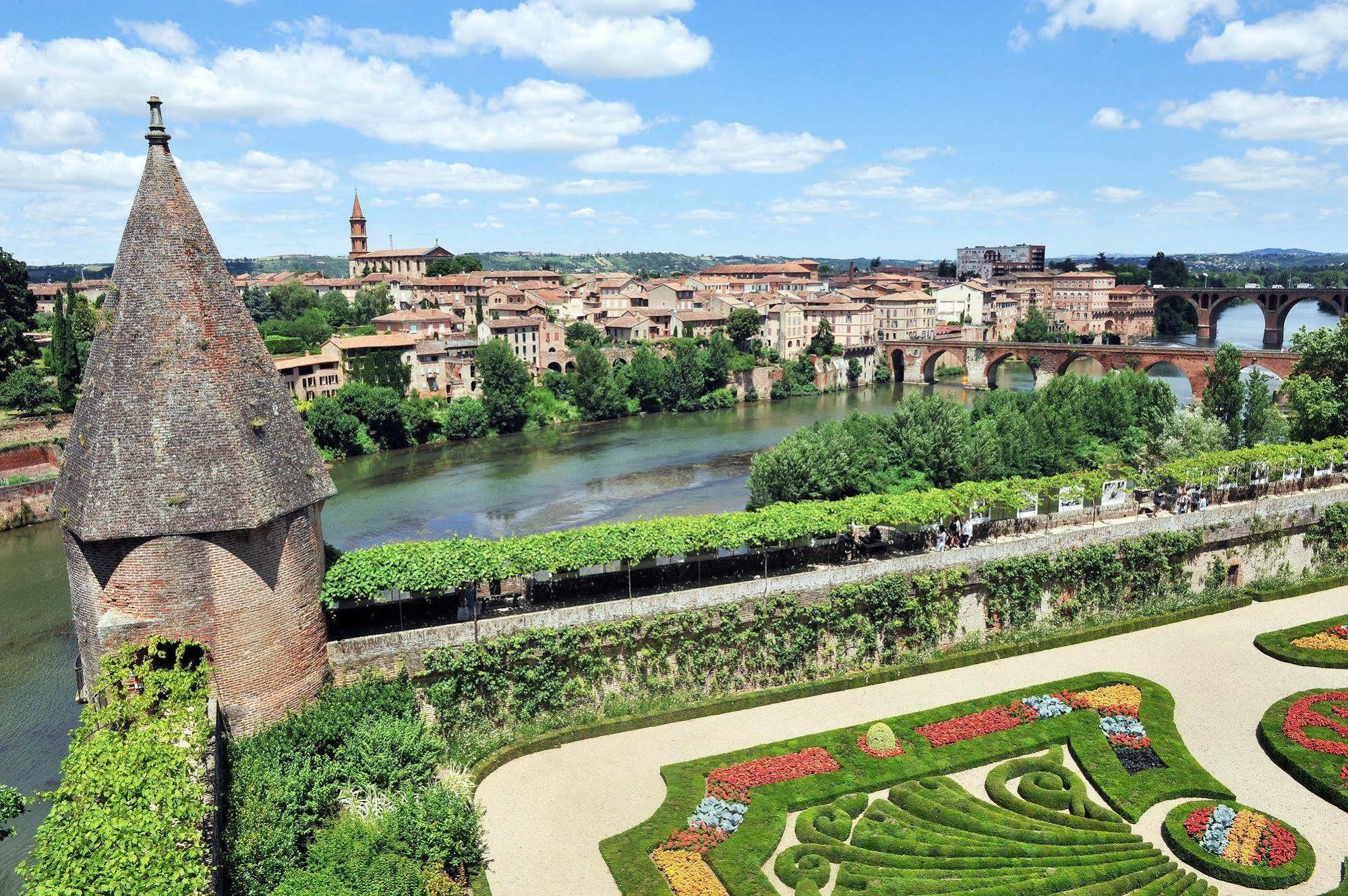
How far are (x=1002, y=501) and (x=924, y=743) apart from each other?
39.5 feet

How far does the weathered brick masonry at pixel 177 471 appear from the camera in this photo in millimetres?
18938

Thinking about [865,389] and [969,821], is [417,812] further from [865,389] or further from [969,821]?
[865,389]

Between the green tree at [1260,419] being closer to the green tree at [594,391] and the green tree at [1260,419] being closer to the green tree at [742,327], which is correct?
the green tree at [594,391]

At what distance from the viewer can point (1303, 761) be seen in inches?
885

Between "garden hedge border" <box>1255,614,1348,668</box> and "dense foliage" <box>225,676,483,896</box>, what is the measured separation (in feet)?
79.2

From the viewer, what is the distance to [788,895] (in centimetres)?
1838

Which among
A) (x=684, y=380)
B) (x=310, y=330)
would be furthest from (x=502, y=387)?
(x=310, y=330)

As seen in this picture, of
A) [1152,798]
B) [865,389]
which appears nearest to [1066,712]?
[1152,798]

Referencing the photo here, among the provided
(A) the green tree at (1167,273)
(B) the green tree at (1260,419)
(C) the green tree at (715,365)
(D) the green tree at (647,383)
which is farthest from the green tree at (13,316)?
(A) the green tree at (1167,273)

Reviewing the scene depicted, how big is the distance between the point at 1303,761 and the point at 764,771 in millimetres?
12829

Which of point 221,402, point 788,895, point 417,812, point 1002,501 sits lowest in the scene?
point 788,895

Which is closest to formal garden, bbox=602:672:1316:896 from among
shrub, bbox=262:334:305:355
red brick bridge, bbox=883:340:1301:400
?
red brick bridge, bbox=883:340:1301:400

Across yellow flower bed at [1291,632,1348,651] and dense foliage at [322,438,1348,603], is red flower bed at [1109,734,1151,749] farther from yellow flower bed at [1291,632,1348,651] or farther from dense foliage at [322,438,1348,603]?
yellow flower bed at [1291,632,1348,651]

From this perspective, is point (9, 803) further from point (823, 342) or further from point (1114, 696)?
point (823, 342)
